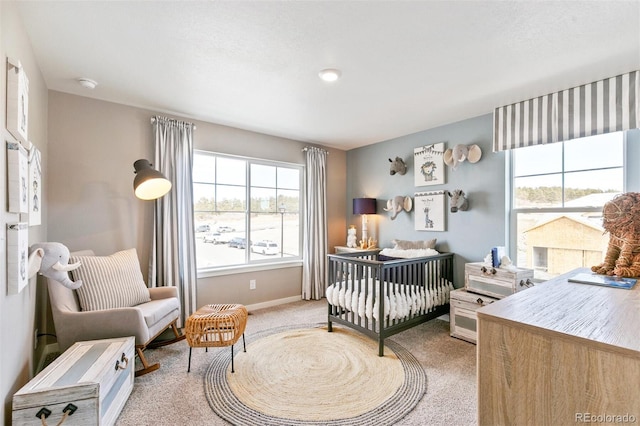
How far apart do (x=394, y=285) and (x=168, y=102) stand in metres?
2.89

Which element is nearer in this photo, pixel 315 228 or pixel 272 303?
pixel 272 303

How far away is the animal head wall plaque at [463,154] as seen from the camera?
3.22m

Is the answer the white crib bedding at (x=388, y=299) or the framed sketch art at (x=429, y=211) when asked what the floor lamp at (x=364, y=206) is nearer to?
the framed sketch art at (x=429, y=211)

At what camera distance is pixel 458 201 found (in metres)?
3.35

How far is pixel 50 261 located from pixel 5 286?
0.42 m

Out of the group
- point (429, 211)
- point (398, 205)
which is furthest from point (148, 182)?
point (429, 211)

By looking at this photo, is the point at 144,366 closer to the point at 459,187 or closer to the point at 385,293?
the point at 385,293

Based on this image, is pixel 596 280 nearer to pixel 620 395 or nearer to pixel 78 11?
pixel 620 395

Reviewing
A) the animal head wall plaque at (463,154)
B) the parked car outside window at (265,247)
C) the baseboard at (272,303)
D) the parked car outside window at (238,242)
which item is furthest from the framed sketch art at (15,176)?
the animal head wall plaque at (463,154)

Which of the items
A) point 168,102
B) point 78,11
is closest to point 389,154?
point 168,102

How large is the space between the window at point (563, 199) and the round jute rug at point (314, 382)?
171 centimetres

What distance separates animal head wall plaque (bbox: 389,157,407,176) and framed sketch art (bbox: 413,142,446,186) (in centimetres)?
15

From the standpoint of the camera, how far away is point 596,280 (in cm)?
132

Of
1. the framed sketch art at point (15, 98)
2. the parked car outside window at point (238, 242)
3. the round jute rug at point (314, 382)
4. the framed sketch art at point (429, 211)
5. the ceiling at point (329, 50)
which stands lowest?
the round jute rug at point (314, 382)
